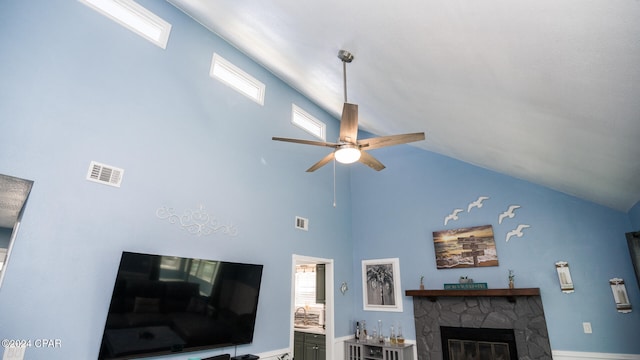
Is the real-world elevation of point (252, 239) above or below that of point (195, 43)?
below

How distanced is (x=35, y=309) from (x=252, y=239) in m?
2.37

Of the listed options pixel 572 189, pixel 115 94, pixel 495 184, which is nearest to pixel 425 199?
pixel 495 184

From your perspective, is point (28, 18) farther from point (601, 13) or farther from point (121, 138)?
point (601, 13)

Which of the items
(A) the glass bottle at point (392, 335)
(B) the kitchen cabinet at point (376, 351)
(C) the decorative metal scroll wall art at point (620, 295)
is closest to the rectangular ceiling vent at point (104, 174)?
(B) the kitchen cabinet at point (376, 351)

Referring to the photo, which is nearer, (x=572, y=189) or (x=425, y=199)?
(x=572, y=189)

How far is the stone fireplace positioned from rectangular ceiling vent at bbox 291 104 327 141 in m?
3.47

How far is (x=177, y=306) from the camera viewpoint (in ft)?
10.9

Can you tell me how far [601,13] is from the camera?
1485 mm

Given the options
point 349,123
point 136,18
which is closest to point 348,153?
point 349,123

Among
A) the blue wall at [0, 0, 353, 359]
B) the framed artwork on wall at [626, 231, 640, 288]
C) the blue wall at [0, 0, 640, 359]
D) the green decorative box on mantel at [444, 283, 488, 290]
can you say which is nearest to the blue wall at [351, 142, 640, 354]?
the blue wall at [0, 0, 640, 359]

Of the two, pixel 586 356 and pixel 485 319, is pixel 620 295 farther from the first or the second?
pixel 485 319

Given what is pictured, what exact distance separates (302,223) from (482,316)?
320 cm

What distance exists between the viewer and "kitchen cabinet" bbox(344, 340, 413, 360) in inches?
195

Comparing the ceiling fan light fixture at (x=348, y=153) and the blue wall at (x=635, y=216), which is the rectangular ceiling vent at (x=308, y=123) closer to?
the ceiling fan light fixture at (x=348, y=153)
